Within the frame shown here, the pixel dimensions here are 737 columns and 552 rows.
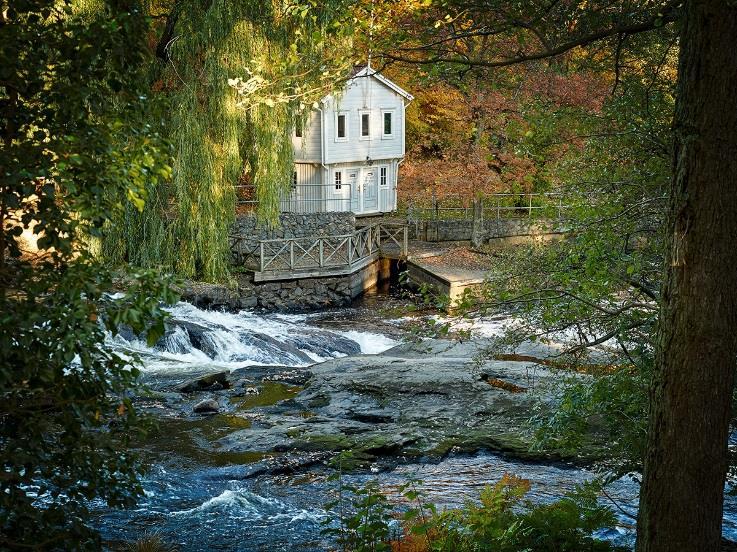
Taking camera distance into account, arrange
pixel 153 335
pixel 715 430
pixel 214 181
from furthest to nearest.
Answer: pixel 214 181 → pixel 715 430 → pixel 153 335

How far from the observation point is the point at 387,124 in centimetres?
3700

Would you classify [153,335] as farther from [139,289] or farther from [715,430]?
[715,430]

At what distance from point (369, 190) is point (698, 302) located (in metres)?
32.0

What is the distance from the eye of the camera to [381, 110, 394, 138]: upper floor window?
36666 millimetres

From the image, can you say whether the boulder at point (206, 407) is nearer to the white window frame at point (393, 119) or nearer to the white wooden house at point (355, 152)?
the white wooden house at point (355, 152)

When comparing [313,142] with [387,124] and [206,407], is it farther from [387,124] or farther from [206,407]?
[206,407]

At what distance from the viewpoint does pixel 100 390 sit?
4398 millimetres

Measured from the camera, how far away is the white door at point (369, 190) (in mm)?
Result: 36562

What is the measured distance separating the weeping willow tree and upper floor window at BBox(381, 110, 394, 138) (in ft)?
49.1

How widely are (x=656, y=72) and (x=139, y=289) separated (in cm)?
525

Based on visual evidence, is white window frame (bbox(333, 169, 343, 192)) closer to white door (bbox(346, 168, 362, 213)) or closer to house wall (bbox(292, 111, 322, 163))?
white door (bbox(346, 168, 362, 213))

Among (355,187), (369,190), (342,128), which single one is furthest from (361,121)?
(369,190)

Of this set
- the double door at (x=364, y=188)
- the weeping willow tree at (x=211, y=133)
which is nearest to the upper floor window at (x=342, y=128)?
the double door at (x=364, y=188)

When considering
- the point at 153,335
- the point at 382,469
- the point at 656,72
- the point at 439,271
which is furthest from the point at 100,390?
the point at 439,271
